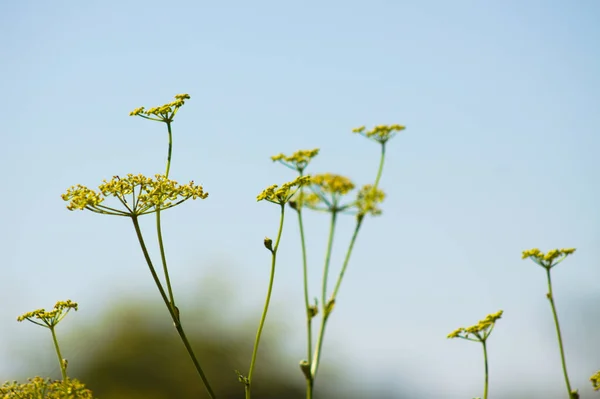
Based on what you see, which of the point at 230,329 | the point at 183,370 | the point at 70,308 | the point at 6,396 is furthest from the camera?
the point at 230,329

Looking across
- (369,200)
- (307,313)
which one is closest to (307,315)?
(307,313)

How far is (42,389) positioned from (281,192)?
132cm

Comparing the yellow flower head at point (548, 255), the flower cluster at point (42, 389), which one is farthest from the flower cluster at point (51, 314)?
the yellow flower head at point (548, 255)

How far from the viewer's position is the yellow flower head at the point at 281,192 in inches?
121

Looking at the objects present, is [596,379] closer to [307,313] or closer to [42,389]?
[307,313]

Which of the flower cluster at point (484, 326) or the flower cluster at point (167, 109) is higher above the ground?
the flower cluster at point (167, 109)

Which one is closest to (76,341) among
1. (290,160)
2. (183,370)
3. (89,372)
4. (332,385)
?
(89,372)

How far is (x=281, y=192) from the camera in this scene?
10.1 ft

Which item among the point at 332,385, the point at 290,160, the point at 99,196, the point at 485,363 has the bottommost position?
the point at 485,363

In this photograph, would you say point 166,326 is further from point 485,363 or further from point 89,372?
point 485,363

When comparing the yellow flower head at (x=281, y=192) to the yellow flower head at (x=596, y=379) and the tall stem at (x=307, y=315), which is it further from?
the yellow flower head at (x=596, y=379)

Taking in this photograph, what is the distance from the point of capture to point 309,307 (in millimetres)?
3031

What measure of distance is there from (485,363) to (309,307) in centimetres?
77

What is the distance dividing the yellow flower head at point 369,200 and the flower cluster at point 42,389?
66.0 inches
